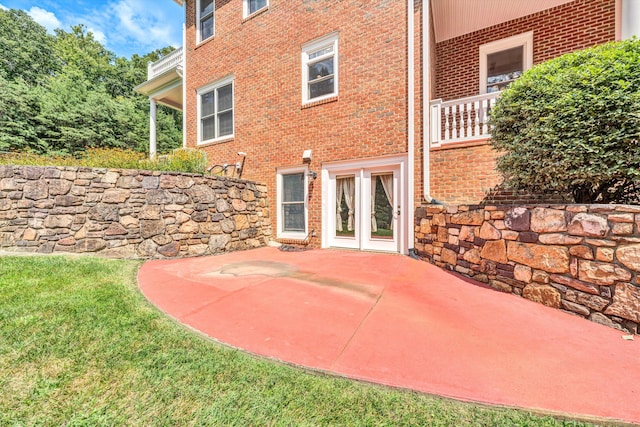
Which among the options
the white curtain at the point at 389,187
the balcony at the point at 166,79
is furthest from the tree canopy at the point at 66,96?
the white curtain at the point at 389,187

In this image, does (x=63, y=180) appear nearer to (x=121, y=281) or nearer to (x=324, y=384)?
(x=121, y=281)

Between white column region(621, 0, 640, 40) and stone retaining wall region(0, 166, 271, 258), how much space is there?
24.8 feet

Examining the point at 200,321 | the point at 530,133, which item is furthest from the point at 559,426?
the point at 530,133

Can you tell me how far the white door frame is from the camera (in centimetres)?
569

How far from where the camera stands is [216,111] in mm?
8852

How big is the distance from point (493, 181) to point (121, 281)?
6.26 m

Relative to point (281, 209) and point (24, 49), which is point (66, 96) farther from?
point (281, 209)

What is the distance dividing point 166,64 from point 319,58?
7.24 metres

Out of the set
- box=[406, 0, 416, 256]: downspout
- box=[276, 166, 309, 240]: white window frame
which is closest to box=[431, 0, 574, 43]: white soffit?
box=[406, 0, 416, 256]: downspout

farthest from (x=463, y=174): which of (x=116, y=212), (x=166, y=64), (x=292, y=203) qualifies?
(x=166, y=64)

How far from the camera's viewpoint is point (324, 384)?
66.8 inches

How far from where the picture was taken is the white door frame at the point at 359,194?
224 inches

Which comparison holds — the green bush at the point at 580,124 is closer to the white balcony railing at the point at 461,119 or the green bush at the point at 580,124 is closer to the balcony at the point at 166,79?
the white balcony railing at the point at 461,119

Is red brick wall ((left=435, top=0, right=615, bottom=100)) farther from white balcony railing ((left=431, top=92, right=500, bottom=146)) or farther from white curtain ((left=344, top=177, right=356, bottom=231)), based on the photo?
white curtain ((left=344, top=177, right=356, bottom=231))
